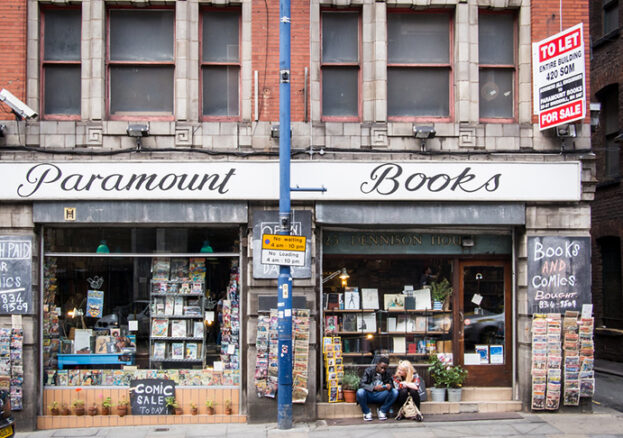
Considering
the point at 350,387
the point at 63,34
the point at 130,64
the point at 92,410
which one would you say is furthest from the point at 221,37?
the point at 92,410

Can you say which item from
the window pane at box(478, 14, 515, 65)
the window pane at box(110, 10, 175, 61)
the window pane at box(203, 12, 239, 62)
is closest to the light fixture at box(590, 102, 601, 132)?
the window pane at box(478, 14, 515, 65)

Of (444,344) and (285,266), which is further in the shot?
(444,344)

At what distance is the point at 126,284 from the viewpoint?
11.4m

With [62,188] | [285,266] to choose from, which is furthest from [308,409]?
[62,188]

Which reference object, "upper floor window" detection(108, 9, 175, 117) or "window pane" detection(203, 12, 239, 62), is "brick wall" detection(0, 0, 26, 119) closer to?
"upper floor window" detection(108, 9, 175, 117)

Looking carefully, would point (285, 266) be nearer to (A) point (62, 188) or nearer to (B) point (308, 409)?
(B) point (308, 409)

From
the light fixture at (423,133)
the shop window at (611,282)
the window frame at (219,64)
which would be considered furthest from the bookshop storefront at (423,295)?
the shop window at (611,282)

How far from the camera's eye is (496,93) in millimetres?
11766

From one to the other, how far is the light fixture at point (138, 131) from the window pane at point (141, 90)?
0.67 m

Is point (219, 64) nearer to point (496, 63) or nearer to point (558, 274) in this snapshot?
point (496, 63)

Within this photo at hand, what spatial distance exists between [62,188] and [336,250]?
191 inches

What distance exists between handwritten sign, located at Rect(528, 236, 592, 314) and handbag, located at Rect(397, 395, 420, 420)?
2621 mm

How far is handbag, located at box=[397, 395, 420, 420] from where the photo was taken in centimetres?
1072

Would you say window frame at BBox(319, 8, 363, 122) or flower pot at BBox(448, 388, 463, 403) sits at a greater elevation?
window frame at BBox(319, 8, 363, 122)
